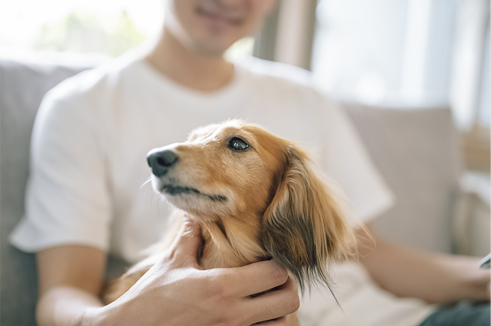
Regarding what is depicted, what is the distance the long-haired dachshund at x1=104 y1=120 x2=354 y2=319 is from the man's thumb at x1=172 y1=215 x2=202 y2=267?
22 millimetres

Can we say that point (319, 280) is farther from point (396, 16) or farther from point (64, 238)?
point (396, 16)

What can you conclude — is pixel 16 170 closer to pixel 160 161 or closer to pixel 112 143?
pixel 112 143

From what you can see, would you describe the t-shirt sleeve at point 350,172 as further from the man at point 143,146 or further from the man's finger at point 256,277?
the man's finger at point 256,277

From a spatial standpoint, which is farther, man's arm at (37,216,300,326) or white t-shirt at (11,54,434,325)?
white t-shirt at (11,54,434,325)

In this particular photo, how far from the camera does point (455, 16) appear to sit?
9.83 feet

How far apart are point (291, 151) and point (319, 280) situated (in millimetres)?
280

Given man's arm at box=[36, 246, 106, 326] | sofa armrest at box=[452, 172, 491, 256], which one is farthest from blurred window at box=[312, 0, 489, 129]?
man's arm at box=[36, 246, 106, 326]

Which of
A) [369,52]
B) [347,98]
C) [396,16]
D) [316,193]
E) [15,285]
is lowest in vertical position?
[15,285]

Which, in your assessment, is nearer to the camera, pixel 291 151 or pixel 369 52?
pixel 291 151

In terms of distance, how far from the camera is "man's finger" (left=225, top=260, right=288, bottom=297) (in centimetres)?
73

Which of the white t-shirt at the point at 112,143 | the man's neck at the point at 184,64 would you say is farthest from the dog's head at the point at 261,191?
the man's neck at the point at 184,64

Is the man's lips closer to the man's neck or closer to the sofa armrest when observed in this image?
the man's neck

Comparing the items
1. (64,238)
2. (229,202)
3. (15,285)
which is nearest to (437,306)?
(229,202)

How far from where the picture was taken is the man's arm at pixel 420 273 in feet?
4.18
